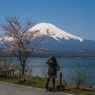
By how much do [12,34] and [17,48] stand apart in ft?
5.46

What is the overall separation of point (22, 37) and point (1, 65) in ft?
12.8

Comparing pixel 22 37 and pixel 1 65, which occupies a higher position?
pixel 22 37

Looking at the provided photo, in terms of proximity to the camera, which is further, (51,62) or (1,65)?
(1,65)

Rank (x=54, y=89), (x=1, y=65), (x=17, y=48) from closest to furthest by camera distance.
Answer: (x=54, y=89)
(x=1, y=65)
(x=17, y=48)

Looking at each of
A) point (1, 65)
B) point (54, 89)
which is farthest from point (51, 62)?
point (1, 65)

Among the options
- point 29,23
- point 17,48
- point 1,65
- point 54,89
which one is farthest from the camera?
point 29,23

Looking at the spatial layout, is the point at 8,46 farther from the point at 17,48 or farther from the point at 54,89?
the point at 54,89

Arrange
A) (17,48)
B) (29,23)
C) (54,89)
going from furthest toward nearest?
1. (29,23)
2. (17,48)
3. (54,89)

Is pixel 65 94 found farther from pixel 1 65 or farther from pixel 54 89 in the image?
pixel 1 65

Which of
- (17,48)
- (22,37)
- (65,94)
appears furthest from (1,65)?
(65,94)

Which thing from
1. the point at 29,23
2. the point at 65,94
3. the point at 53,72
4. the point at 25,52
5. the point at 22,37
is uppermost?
the point at 29,23

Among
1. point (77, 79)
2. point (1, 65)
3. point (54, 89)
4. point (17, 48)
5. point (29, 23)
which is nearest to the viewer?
point (54, 89)

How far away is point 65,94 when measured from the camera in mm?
8516

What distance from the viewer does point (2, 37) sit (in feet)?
64.9
